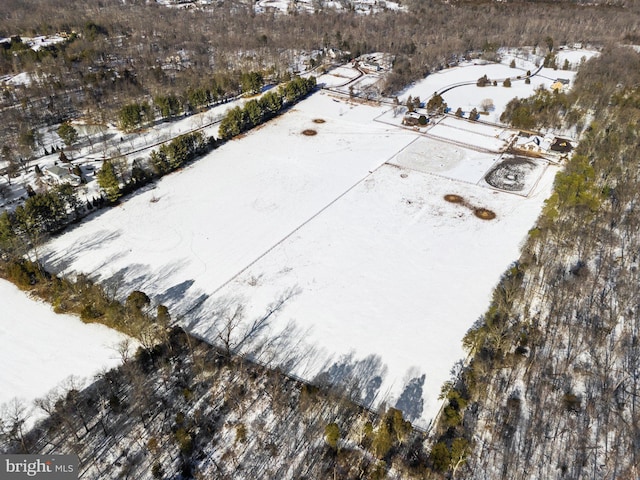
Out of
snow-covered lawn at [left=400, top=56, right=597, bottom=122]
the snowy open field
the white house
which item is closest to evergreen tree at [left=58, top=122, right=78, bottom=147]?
the white house

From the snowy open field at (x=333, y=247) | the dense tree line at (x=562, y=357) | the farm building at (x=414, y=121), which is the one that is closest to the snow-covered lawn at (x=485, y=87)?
the farm building at (x=414, y=121)

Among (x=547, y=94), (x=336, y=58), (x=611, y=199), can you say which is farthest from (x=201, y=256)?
(x=336, y=58)

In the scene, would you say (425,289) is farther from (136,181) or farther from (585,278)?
(136,181)

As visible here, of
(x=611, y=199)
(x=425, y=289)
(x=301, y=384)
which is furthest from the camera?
(x=611, y=199)

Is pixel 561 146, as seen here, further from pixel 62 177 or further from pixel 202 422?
pixel 62 177

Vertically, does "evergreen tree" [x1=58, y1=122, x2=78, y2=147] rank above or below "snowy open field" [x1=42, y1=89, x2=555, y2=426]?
above

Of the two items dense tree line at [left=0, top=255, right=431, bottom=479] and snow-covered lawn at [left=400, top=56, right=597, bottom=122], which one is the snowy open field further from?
snow-covered lawn at [left=400, top=56, right=597, bottom=122]
